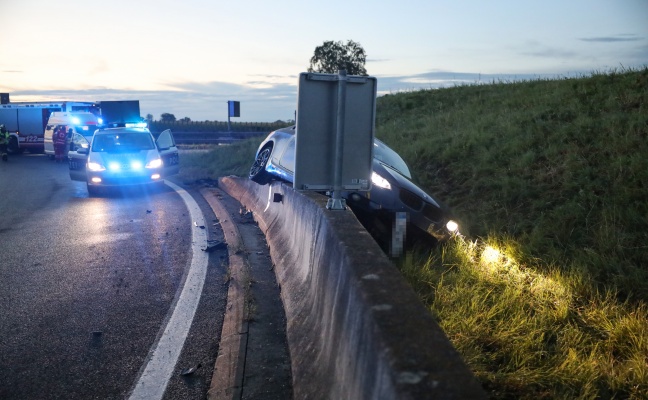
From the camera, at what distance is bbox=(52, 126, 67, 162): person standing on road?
96.5ft

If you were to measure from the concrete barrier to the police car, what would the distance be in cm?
1091

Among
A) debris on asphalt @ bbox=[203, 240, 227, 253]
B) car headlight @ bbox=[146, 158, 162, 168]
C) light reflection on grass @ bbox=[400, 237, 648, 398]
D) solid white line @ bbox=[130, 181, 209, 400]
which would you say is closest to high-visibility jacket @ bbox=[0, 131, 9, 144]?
car headlight @ bbox=[146, 158, 162, 168]

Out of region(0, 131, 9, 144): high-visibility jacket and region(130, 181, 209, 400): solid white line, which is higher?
region(130, 181, 209, 400): solid white line

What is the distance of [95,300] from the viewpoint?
643 cm

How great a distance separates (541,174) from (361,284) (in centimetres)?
732

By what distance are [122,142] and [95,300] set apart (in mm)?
11617

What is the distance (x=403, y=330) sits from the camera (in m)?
2.96

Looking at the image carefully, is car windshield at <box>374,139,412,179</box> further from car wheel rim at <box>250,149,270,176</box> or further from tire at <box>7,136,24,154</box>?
tire at <box>7,136,24,154</box>

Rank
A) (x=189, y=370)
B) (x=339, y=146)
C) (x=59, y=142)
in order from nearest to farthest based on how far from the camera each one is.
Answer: (x=189, y=370)
(x=339, y=146)
(x=59, y=142)

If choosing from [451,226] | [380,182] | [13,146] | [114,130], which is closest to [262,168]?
[380,182]

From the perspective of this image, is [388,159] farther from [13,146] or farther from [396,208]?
[13,146]

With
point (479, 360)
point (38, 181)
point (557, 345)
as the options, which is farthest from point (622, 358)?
point (38, 181)

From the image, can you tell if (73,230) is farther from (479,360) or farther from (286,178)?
(479,360)

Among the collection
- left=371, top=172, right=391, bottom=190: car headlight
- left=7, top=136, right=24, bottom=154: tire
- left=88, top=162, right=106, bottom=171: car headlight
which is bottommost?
left=7, top=136, right=24, bottom=154: tire
